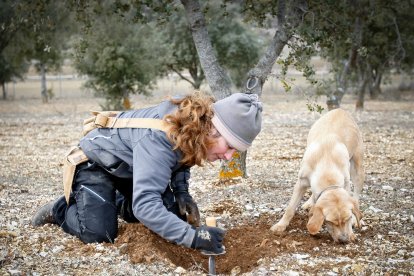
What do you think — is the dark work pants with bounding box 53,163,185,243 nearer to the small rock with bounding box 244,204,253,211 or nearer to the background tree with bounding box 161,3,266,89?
the small rock with bounding box 244,204,253,211

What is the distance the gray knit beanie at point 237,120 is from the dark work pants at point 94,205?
155 cm

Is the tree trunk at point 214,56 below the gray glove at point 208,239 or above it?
above

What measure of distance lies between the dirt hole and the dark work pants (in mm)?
227

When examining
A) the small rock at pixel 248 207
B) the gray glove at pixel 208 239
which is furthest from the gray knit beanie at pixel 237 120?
the small rock at pixel 248 207

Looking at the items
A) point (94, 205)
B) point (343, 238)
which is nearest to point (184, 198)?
point (94, 205)

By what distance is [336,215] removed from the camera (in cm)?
566

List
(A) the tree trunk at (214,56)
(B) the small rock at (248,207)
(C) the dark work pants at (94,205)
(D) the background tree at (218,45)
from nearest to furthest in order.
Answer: (C) the dark work pants at (94,205) < (B) the small rock at (248,207) < (A) the tree trunk at (214,56) < (D) the background tree at (218,45)

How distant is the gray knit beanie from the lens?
14.9 ft

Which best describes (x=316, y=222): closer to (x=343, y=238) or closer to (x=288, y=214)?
(x=343, y=238)

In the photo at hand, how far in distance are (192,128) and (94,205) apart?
1.68m

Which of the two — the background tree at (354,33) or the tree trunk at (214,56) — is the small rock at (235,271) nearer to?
the tree trunk at (214,56)

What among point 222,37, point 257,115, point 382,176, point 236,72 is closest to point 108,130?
point 257,115

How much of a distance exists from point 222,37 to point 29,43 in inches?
557

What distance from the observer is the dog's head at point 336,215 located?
18.6ft
